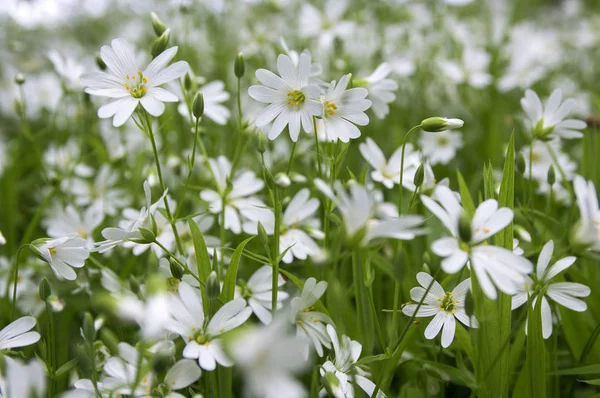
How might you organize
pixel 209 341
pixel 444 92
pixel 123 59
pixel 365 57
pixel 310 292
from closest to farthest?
pixel 209 341
pixel 310 292
pixel 123 59
pixel 444 92
pixel 365 57

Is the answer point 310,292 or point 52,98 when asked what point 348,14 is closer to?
point 52,98

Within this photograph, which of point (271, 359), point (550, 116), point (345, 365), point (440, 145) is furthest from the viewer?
point (440, 145)

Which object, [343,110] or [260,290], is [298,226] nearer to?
[260,290]

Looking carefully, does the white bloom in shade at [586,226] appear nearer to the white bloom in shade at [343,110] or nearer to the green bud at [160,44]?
the white bloom in shade at [343,110]

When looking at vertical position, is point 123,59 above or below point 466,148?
above

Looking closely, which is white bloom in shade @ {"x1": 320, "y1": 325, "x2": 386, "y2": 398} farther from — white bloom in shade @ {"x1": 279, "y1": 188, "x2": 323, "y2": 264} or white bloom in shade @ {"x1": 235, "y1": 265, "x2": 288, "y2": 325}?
white bloom in shade @ {"x1": 279, "y1": 188, "x2": 323, "y2": 264}

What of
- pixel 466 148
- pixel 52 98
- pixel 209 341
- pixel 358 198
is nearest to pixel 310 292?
pixel 209 341

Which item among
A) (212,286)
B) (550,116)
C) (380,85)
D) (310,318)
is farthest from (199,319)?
(550,116)
